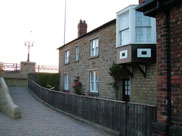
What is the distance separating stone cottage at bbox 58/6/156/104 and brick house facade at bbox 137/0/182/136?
6156 mm

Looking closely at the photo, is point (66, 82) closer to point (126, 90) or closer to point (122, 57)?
point (126, 90)

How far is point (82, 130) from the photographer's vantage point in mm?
9312

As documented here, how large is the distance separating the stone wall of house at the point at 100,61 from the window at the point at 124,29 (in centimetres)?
168

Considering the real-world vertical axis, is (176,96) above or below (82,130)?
above

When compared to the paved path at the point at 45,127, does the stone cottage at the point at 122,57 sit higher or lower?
higher

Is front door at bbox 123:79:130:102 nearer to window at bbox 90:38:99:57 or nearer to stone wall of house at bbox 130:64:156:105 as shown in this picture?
stone wall of house at bbox 130:64:156:105

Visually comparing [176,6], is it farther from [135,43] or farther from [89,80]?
[89,80]

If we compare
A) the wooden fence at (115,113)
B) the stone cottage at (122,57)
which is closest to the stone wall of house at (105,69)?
the stone cottage at (122,57)

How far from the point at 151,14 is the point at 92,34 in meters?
12.5

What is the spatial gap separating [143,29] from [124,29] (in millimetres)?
1246

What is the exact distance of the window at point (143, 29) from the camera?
12.0 meters

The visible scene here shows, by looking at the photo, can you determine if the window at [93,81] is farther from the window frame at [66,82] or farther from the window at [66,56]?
the window at [66,56]

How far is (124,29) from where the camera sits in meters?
12.9

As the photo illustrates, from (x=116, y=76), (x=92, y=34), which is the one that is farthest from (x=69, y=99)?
(x=92, y=34)
